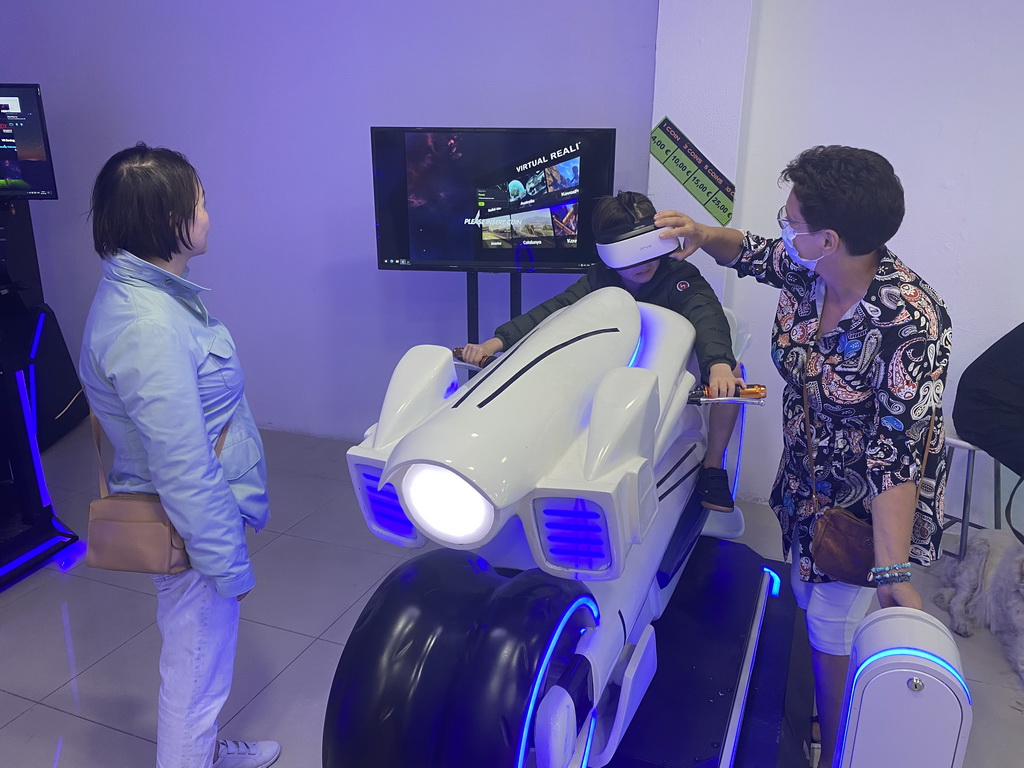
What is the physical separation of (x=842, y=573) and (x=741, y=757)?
0.51 m

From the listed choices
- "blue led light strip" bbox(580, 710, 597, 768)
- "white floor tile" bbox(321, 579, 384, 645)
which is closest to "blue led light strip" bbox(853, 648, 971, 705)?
"blue led light strip" bbox(580, 710, 597, 768)

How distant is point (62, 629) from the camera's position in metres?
2.67

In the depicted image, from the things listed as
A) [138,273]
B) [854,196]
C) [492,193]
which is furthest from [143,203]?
[492,193]

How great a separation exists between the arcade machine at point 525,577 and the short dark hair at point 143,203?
56cm

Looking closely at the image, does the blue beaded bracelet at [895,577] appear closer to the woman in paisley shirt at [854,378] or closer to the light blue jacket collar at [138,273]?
the woman in paisley shirt at [854,378]

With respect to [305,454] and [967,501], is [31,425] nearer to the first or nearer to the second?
[305,454]

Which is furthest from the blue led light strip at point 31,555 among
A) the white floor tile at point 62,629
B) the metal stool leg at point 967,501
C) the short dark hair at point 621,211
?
the metal stool leg at point 967,501

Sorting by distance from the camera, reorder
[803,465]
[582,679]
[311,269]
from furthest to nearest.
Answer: [311,269] → [803,465] → [582,679]

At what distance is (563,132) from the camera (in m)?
2.98

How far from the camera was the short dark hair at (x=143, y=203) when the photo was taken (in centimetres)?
154

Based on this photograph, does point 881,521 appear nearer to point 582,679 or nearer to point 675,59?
point 582,679

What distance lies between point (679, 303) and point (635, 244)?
280 mm

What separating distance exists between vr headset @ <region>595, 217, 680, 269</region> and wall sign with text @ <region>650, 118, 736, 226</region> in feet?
3.56

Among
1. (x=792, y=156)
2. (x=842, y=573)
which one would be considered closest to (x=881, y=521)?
(x=842, y=573)
